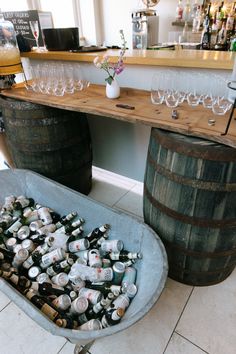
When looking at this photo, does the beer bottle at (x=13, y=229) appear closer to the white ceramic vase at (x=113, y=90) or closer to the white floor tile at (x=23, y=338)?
the white floor tile at (x=23, y=338)

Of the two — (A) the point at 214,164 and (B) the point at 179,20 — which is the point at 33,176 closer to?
(A) the point at 214,164

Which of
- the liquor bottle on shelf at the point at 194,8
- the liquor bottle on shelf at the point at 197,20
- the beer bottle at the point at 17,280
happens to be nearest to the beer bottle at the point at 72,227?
the beer bottle at the point at 17,280

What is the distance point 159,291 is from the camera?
0.84 metres

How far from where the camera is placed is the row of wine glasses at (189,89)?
1156 millimetres

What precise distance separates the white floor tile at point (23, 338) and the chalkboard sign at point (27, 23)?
202cm

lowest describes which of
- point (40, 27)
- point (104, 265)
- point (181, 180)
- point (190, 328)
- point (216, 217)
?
point (190, 328)

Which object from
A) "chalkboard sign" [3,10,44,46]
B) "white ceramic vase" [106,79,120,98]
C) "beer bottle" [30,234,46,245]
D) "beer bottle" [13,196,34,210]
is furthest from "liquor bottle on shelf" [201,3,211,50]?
"beer bottle" [30,234,46,245]

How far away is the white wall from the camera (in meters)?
3.69

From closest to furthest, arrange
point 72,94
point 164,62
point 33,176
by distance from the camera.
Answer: point 164,62, point 72,94, point 33,176

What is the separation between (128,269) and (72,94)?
1060 mm

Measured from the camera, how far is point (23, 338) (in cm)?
110

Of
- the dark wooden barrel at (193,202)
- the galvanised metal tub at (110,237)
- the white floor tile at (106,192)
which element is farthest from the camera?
the white floor tile at (106,192)

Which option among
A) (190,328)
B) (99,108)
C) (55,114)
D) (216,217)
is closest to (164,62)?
(99,108)

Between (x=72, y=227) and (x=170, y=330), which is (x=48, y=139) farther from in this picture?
(x=170, y=330)
